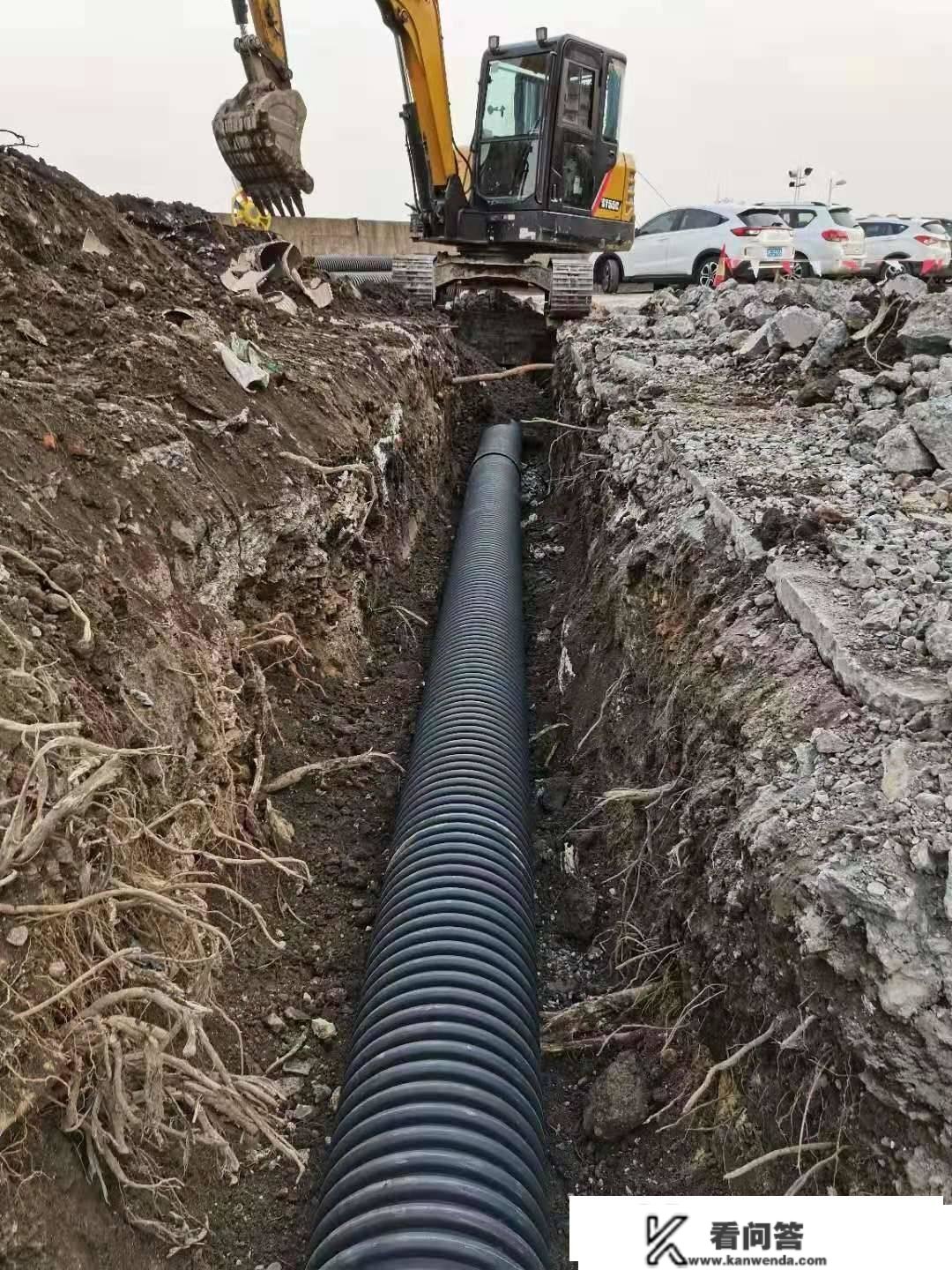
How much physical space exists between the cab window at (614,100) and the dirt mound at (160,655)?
6.02 m

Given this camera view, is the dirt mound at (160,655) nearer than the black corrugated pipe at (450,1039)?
No

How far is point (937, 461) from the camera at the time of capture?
11.8 feet

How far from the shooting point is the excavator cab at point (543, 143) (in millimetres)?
8820

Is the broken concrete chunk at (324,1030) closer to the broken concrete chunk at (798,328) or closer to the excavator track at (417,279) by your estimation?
the broken concrete chunk at (798,328)

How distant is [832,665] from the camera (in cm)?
251

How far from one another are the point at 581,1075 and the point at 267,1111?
0.98 metres

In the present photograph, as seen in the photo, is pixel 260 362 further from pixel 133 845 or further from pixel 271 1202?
pixel 271 1202

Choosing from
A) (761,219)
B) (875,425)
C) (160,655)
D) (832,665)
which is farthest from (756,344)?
(761,219)

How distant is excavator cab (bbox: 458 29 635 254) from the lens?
8820 mm

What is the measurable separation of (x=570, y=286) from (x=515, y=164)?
58.7 inches

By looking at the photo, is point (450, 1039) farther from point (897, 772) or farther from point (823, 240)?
point (823, 240)

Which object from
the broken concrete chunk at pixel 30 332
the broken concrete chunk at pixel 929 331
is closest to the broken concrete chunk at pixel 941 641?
the broken concrete chunk at pixel 929 331

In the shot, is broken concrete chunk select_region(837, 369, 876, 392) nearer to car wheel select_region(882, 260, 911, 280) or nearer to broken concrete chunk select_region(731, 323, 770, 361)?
broken concrete chunk select_region(731, 323, 770, 361)

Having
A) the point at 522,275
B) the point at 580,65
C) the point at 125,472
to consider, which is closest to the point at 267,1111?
the point at 125,472
